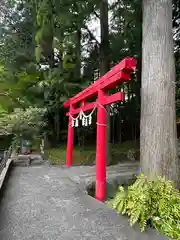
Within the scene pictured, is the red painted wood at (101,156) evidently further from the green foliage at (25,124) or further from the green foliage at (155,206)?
the green foliage at (25,124)

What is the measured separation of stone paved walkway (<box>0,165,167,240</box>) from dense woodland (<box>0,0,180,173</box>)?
2339mm

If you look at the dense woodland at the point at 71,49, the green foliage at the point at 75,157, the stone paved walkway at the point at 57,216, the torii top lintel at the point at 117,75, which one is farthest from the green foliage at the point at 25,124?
the torii top lintel at the point at 117,75

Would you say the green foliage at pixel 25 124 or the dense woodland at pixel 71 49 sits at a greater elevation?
the dense woodland at pixel 71 49

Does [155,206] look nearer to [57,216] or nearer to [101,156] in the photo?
[57,216]

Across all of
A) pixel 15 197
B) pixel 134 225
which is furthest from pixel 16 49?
pixel 134 225

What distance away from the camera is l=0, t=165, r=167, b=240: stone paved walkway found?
2.66 m

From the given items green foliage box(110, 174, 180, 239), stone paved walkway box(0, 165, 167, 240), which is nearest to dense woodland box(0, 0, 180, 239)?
green foliage box(110, 174, 180, 239)

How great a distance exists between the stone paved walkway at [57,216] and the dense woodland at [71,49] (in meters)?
2.34

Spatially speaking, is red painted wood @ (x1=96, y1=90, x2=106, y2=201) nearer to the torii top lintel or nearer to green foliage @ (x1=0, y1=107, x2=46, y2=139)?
the torii top lintel

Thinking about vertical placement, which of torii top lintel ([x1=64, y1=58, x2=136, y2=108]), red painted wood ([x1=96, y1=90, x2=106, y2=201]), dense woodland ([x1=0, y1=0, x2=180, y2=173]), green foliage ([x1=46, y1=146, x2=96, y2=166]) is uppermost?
dense woodland ([x1=0, y1=0, x2=180, y2=173])

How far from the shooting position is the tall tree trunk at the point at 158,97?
11.7 feet

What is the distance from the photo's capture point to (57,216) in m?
3.21

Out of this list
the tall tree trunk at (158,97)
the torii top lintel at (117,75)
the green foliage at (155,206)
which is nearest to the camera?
the green foliage at (155,206)

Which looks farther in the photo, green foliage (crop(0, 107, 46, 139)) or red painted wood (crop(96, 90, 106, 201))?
green foliage (crop(0, 107, 46, 139))
